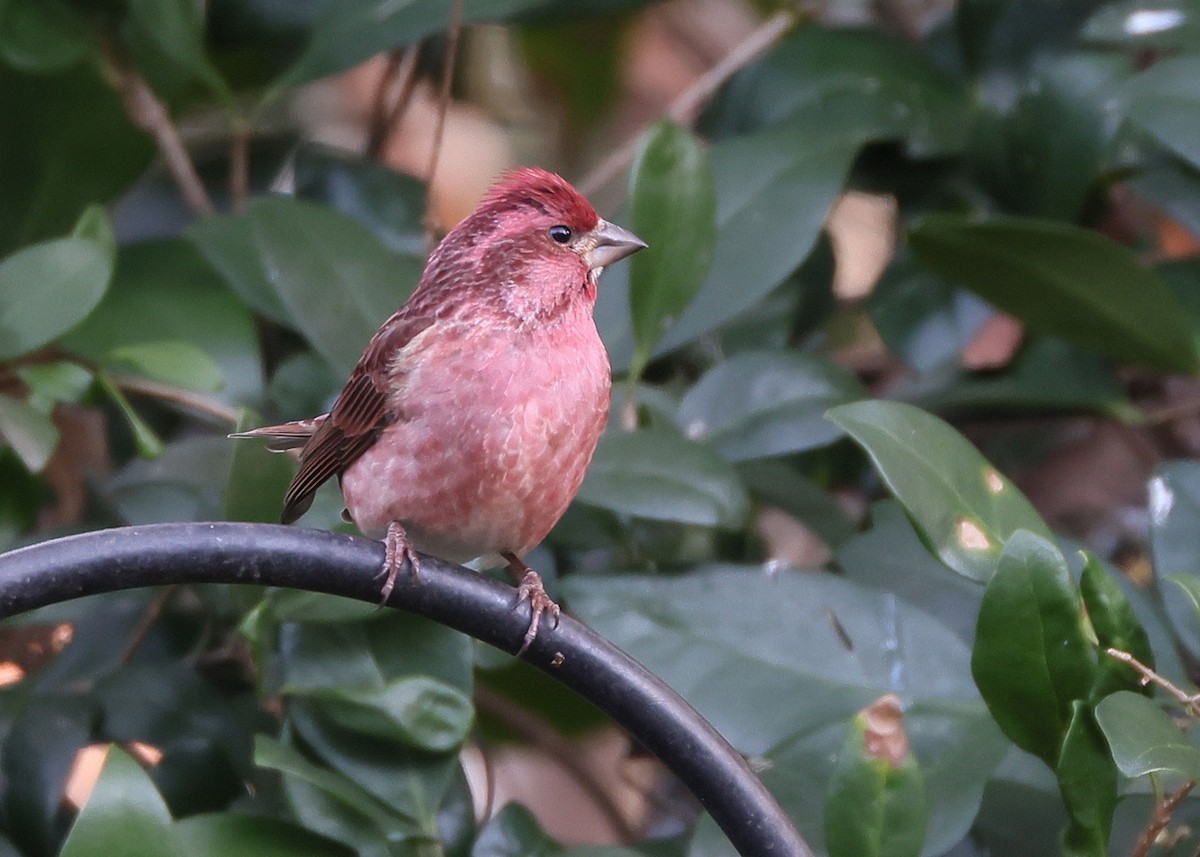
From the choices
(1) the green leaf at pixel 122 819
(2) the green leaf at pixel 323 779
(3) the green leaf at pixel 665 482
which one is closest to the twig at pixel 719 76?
(3) the green leaf at pixel 665 482

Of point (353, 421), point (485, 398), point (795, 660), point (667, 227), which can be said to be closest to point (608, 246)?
point (667, 227)

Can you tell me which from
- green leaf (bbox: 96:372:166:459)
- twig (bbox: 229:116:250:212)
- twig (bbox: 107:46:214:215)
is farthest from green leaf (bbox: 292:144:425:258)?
green leaf (bbox: 96:372:166:459)

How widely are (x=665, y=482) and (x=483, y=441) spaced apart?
0.97ft

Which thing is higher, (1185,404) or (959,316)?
(959,316)

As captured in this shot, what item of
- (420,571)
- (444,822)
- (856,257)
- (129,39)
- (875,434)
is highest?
(129,39)

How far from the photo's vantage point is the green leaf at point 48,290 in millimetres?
2422

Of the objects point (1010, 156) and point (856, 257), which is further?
point (856, 257)

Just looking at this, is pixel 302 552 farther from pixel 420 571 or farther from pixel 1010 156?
pixel 1010 156

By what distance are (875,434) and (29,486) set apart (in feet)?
5.00

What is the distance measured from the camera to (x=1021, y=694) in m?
1.93

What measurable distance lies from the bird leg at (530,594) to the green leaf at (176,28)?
1246mm

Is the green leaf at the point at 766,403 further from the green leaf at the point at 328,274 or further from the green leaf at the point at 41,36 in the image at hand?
the green leaf at the point at 41,36

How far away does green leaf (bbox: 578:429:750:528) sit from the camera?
2363 mm

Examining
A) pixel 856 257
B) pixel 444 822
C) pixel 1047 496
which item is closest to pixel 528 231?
pixel 444 822
